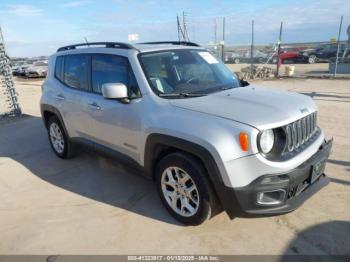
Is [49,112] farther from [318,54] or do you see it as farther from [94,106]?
[318,54]

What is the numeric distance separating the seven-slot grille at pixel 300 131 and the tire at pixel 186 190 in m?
0.87

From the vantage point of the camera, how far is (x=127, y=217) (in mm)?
3635

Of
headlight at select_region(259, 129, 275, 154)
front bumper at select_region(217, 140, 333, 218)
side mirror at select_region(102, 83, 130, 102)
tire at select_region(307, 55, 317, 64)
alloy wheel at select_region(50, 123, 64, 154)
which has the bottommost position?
tire at select_region(307, 55, 317, 64)

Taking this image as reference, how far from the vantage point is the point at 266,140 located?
2.80m

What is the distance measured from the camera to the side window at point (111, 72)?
12.0 ft

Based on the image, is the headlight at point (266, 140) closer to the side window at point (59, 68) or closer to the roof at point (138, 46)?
the roof at point (138, 46)

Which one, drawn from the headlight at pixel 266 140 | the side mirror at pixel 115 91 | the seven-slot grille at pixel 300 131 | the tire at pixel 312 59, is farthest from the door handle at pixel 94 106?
the tire at pixel 312 59

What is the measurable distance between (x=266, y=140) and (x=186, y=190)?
0.98 metres

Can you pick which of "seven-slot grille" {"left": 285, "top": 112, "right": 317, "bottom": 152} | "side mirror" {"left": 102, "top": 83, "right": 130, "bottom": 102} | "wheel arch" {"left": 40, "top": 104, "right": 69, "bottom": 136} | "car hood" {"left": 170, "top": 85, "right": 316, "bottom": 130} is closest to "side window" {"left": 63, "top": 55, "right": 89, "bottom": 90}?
"wheel arch" {"left": 40, "top": 104, "right": 69, "bottom": 136}

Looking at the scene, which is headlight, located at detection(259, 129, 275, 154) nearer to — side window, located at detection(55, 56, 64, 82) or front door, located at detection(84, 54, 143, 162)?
front door, located at detection(84, 54, 143, 162)

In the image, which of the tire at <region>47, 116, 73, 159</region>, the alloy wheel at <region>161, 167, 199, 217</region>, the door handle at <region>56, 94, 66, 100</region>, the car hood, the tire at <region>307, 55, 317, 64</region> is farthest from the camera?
the tire at <region>307, 55, 317, 64</region>

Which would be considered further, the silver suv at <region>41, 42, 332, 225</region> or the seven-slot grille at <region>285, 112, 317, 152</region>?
the seven-slot grille at <region>285, 112, 317, 152</region>

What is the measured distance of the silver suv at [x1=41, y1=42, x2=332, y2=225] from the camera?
2742 millimetres

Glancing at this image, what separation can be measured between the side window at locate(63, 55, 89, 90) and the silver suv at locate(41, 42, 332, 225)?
29mm
